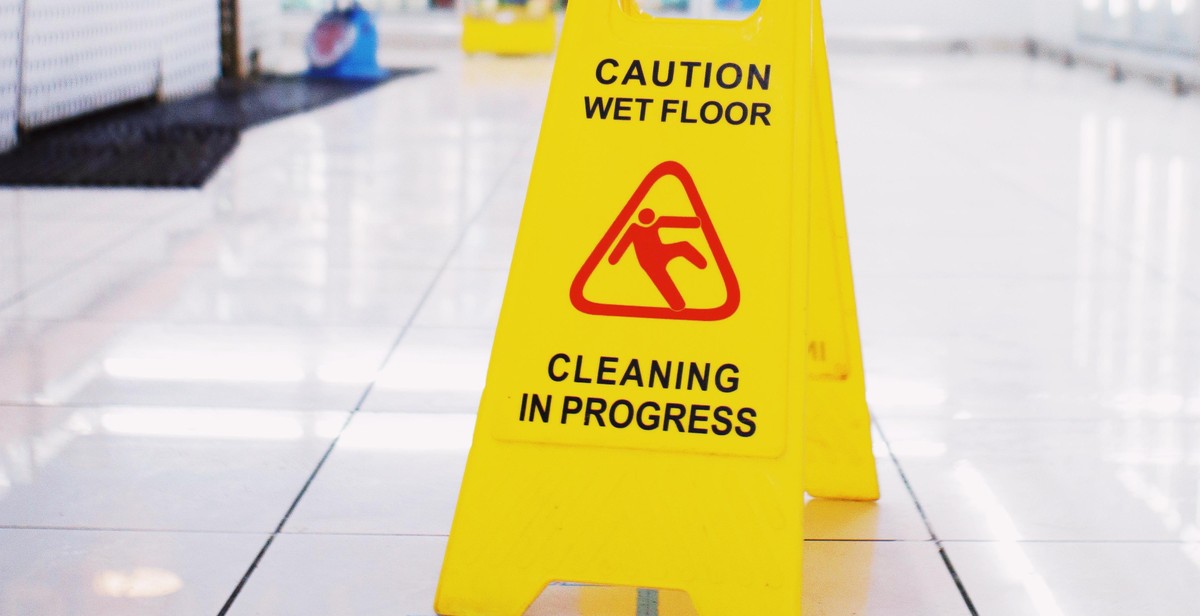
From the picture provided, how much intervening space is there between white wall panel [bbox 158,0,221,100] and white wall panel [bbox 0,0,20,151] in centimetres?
209

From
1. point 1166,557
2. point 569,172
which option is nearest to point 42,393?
point 569,172

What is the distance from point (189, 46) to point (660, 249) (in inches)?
331

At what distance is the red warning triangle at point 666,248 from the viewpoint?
154cm

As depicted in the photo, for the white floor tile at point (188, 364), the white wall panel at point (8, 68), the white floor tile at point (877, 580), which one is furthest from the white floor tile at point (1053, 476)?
the white wall panel at point (8, 68)

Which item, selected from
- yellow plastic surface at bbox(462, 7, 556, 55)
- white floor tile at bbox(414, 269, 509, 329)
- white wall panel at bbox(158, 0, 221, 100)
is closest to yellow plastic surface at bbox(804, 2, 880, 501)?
white floor tile at bbox(414, 269, 509, 329)

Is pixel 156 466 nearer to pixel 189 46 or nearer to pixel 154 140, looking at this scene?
pixel 154 140

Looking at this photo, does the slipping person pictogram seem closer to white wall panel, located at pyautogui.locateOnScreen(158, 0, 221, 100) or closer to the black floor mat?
the black floor mat

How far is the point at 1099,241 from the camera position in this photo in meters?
4.16

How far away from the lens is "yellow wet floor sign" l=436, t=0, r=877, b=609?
154 centimetres

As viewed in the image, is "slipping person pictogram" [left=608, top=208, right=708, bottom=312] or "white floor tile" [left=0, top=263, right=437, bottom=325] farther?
"white floor tile" [left=0, top=263, right=437, bottom=325]

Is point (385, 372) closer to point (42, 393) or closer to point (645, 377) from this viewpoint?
point (42, 393)

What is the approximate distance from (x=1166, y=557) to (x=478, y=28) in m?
11.5

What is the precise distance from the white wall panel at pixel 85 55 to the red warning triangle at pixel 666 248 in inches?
223

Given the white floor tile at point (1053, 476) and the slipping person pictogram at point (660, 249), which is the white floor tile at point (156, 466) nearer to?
the slipping person pictogram at point (660, 249)
